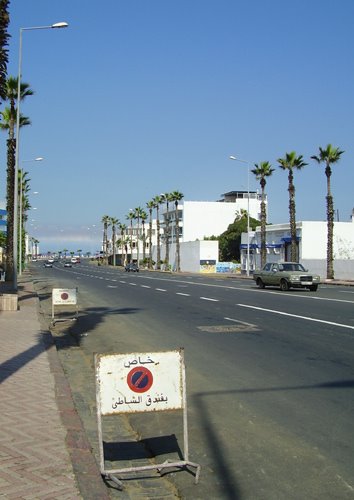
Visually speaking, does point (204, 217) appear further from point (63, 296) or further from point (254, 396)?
point (254, 396)

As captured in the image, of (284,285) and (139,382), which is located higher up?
(139,382)

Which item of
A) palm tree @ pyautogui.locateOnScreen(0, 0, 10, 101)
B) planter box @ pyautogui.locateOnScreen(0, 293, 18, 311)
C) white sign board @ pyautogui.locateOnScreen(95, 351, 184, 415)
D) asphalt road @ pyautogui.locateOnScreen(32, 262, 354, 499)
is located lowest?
asphalt road @ pyautogui.locateOnScreen(32, 262, 354, 499)

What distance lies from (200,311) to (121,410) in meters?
14.6

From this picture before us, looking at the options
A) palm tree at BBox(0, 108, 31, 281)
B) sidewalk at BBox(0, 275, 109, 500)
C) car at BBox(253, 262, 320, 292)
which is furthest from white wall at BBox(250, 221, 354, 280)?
sidewalk at BBox(0, 275, 109, 500)

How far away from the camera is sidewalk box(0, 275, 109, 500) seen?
178 inches

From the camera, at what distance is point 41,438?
5.70m

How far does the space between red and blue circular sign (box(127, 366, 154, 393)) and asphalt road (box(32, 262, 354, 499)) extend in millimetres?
842

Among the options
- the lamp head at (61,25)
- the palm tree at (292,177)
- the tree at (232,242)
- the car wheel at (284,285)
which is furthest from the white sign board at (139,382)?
the tree at (232,242)

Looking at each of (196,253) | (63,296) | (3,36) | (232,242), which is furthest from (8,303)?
(232,242)

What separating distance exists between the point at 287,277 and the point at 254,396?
24.4 meters

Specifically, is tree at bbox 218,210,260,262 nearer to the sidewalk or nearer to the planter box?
the planter box

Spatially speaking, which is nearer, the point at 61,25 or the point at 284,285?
the point at 61,25

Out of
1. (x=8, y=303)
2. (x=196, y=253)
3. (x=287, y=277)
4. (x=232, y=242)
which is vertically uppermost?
(x=232, y=242)

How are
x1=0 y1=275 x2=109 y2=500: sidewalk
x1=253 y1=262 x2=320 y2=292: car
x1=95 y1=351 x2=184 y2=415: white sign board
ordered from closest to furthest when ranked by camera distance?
1. x1=0 y1=275 x2=109 y2=500: sidewalk
2. x1=95 y1=351 x2=184 y2=415: white sign board
3. x1=253 y1=262 x2=320 y2=292: car
